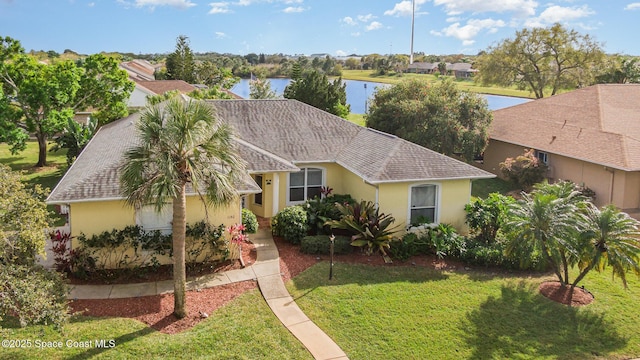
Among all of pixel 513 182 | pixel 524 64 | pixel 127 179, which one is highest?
pixel 524 64

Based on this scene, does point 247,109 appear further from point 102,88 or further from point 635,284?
point 635,284

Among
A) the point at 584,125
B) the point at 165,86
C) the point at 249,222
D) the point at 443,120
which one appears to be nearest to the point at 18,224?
the point at 249,222

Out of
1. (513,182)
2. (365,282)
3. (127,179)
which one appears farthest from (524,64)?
(127,179)

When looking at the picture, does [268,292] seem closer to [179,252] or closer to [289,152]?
[179,252]

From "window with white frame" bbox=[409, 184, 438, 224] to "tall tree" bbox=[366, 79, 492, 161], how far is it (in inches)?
428

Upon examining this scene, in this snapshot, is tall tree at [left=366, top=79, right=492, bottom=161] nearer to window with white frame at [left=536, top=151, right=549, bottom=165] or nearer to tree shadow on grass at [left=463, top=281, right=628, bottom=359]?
window with white frame at [left=536, top=151, right=549, bottom=165]

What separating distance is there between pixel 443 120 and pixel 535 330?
17.8 m

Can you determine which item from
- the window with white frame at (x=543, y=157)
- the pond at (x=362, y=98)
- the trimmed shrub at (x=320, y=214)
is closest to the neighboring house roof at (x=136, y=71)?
the pond at (x=362, y=98)

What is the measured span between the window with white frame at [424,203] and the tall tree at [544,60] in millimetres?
37749

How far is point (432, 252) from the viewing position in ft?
59.1

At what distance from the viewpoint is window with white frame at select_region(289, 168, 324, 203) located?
21891mm

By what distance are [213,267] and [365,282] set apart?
16.0ft

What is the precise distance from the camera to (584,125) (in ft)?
91.8

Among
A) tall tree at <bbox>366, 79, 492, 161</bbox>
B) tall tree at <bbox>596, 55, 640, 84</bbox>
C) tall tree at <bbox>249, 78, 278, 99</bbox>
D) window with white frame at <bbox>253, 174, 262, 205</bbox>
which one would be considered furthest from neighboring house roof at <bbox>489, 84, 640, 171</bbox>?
tall tree at <bbox>249, 78, 278, 99</bbox>
